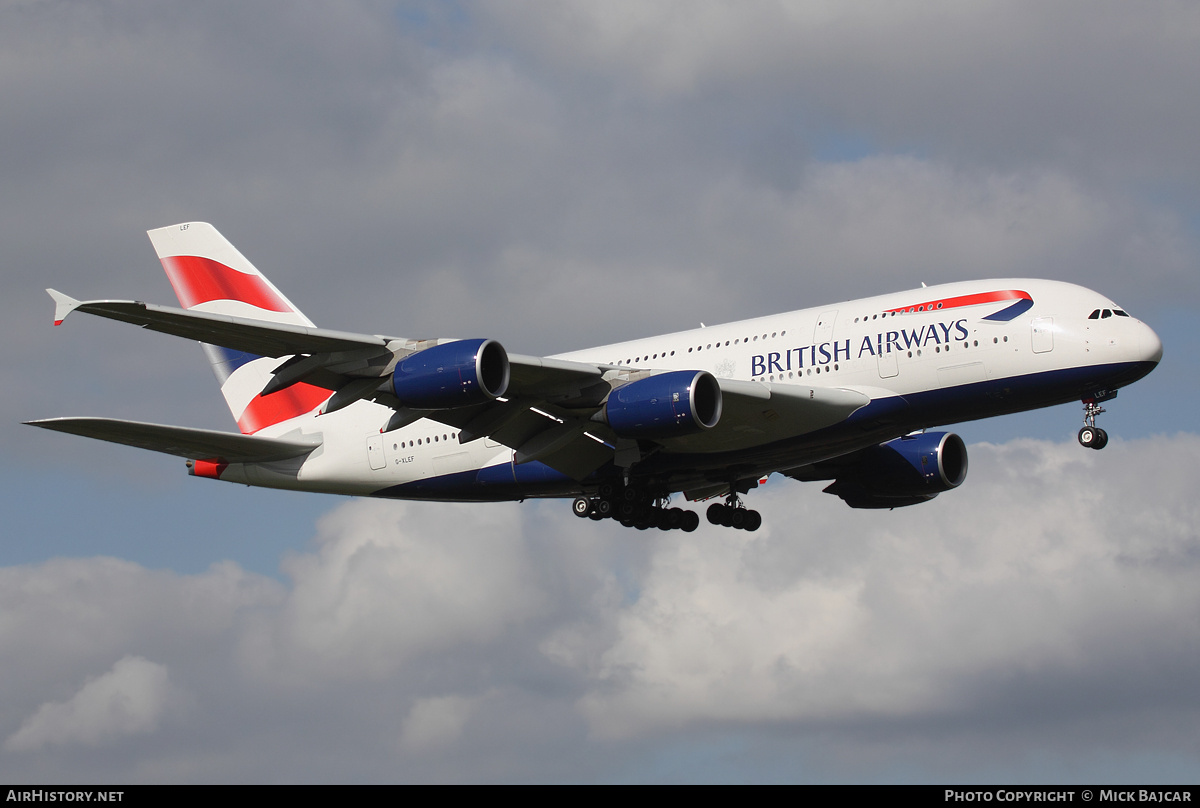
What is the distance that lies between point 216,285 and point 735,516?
18232mm

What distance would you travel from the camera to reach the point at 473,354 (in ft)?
97.9

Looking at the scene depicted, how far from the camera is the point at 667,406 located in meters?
31.5

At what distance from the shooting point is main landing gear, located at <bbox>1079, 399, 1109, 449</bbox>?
32.6 metres

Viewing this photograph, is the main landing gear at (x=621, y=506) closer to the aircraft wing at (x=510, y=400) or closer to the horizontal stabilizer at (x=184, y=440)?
the aircraft wing at (x=510, y=400)

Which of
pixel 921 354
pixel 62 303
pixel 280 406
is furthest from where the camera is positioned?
pixel 280 406

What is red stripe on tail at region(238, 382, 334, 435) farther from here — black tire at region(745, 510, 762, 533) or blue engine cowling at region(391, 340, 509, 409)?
black tire at region(745, 510, 762, 533)

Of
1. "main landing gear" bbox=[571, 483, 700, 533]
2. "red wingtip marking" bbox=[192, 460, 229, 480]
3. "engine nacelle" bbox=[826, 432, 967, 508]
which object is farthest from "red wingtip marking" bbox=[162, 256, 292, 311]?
"engine nacelle" bbox=[826, 432, 967, 508]

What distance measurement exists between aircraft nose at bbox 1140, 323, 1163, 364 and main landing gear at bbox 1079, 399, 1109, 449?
1.62 meters

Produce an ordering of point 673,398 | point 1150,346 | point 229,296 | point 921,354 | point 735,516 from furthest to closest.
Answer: point 229,296
point 735,516
point 921,354
point 1150,346
point 673,398

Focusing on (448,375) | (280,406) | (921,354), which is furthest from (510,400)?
(280,406)

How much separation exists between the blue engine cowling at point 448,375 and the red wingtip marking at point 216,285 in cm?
1498

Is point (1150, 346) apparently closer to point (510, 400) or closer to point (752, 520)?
point (752, 520)
